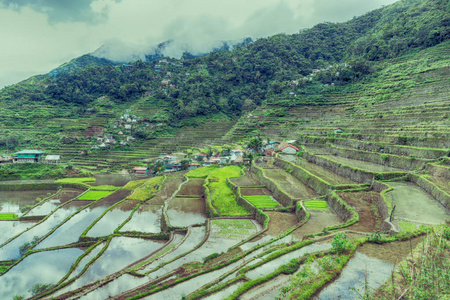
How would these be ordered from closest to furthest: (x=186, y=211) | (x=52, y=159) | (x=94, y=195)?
(x=186, y=211) → (x=94, y=195) → (x=52, y=159)

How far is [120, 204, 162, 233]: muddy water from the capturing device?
1783cm

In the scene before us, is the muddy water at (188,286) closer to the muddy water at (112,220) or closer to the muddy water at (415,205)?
the muddy water at (415,205)

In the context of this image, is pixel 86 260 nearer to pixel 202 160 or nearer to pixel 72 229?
pixel 72 229

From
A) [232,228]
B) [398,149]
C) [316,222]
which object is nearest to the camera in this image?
[316,222]

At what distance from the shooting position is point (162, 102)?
221ft

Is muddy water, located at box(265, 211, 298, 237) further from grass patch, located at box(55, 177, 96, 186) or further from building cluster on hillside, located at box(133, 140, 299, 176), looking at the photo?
grass patch, located at box(55, 177, 96, 186)

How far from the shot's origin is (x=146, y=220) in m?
19.5

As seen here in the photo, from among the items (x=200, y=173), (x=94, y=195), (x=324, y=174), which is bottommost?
(x=94, y=195)

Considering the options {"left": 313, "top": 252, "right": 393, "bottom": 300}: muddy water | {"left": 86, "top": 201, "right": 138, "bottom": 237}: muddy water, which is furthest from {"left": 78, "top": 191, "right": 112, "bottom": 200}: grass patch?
{"left": 313, "top": 252, "right": 393, "bottom": 300}: muddy water

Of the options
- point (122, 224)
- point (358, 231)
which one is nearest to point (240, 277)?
point (358, 231)

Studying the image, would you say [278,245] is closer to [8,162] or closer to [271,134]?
[271,134]

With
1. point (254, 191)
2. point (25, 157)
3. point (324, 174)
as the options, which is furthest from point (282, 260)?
point (25, 157)

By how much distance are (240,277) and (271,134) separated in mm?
37510

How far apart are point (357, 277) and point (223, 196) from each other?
15.0 metres
